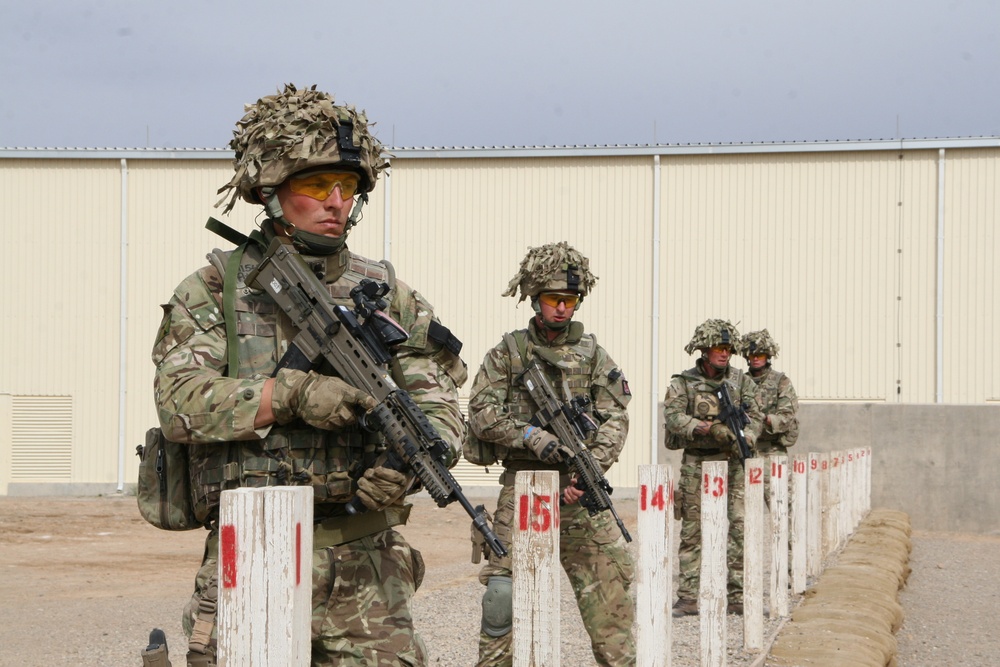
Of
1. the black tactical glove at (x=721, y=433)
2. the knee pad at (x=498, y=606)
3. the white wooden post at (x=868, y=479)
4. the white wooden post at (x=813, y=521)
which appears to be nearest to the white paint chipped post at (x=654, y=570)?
the knee pad at (x=498, y=606)

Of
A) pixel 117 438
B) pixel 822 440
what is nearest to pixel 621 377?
pixel 822 440

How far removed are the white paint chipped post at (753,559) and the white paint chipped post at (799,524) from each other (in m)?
2.17

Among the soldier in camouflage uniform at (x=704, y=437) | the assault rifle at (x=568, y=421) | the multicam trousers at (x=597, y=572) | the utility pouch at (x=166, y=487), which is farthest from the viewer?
the soldier in camouflage uniform at (x=704, y=437)

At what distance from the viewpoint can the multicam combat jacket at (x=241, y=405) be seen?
12.5 ft

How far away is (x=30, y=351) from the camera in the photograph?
26.1 m

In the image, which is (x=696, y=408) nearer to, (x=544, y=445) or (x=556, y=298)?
(x=556, y=298)

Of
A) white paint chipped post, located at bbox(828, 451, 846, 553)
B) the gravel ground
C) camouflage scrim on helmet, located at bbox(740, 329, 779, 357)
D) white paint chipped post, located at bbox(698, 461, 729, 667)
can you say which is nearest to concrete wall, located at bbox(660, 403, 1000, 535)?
the gravel ground

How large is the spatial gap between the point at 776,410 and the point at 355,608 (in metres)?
10.8

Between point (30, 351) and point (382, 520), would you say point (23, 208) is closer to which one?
point (30, 351)

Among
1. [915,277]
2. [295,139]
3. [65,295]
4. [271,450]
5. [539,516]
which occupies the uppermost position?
[915,277]

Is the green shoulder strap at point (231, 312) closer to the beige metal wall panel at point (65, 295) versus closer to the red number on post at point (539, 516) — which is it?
the red number on post at point (539, 516)

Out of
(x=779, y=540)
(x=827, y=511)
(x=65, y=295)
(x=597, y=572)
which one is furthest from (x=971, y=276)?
(x=597, y=572)

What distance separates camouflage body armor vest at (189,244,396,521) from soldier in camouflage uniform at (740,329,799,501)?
408 inches

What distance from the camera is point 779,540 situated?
31.0 ft
